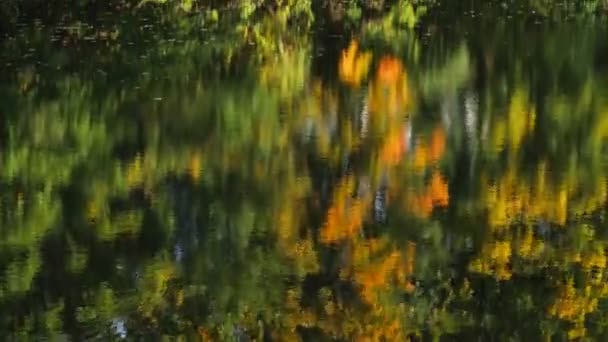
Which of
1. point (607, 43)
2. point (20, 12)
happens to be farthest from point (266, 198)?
point (20, 12)

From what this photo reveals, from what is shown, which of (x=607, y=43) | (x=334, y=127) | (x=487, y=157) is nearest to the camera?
(x=487, y=157)

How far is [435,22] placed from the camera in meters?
37.8

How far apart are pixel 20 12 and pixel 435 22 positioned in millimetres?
14694

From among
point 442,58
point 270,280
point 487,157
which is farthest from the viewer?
point 442,58

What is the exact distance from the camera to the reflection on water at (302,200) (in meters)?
10.7

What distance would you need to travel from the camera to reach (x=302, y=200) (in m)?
14.3

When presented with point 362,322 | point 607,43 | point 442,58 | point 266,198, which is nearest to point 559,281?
point 362,322

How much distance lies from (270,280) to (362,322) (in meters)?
1.37

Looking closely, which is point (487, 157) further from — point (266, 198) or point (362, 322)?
point (362, 322)

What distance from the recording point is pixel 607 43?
1190 inches

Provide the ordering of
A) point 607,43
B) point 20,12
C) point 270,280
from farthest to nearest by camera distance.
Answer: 1. point 20,12
2. point 607,43
3. point 270,280

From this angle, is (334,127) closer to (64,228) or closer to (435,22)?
(64,228)

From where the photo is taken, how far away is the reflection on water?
10.7 metres

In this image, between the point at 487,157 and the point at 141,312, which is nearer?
the point at 141,312
